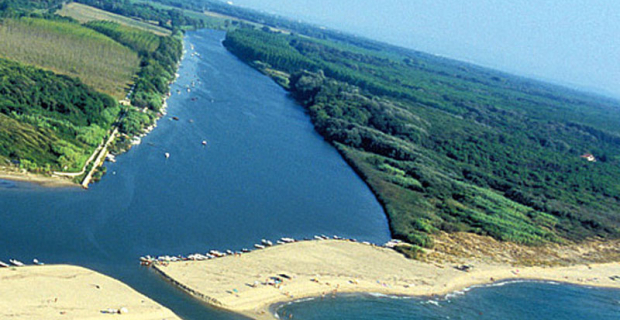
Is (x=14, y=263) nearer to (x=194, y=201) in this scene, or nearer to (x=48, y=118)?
(x=194, y=201)

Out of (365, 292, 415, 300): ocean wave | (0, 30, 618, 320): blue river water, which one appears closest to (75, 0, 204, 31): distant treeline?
(0, 30, 618, 320): blue river water

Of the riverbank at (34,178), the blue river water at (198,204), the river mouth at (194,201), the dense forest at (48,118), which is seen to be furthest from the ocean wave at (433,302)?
the dense forest at (48,118)

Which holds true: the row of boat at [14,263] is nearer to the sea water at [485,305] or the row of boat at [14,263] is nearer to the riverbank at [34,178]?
the riverbank at [34,178]

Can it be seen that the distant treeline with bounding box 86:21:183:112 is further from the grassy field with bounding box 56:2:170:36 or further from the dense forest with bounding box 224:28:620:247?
Answer: the dense forest with bounding box 224:28:620:247

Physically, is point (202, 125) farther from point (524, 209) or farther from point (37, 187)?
point (524, 209)

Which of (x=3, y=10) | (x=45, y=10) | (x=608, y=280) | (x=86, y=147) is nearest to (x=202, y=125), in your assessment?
(x=86, y=147)

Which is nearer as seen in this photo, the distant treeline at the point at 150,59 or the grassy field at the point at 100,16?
the distant treeline at the point at 150,59
